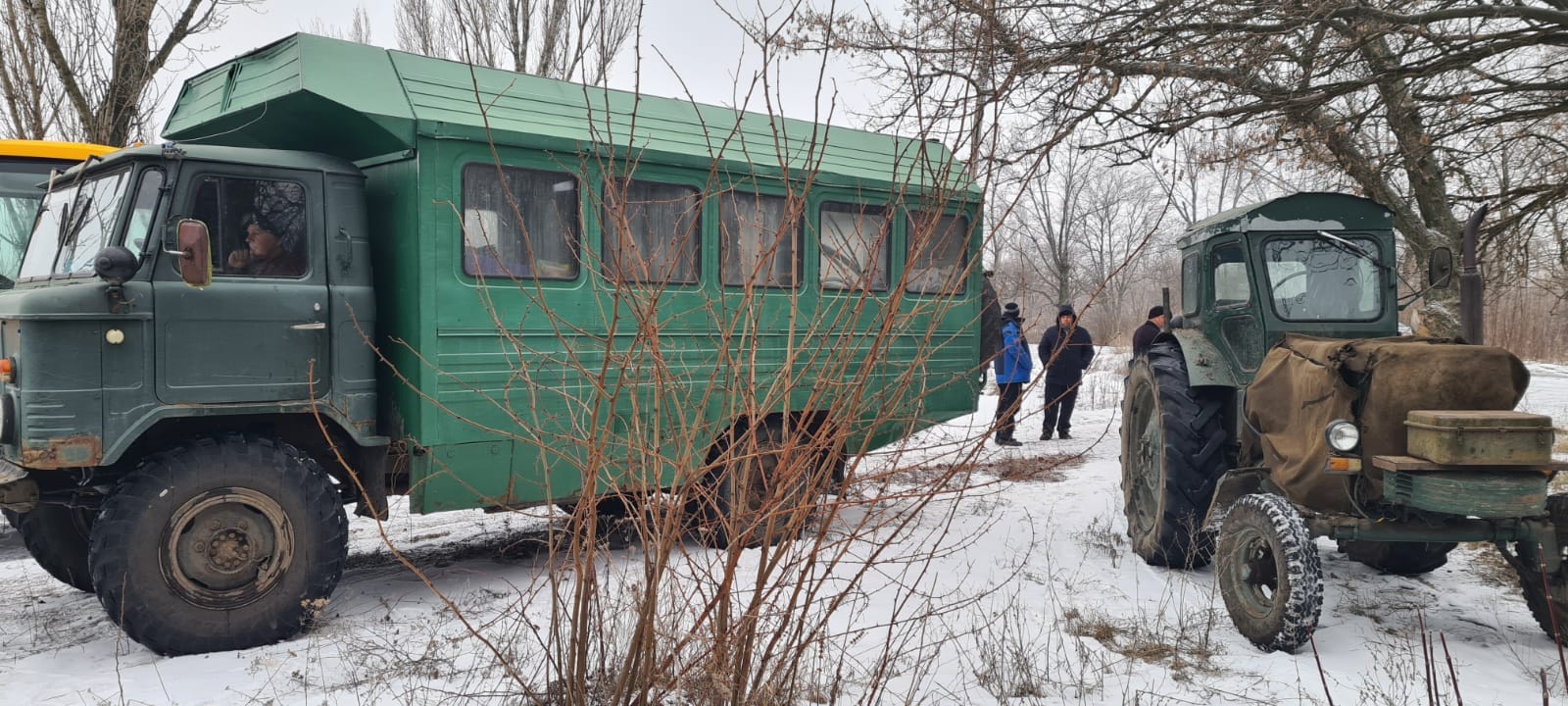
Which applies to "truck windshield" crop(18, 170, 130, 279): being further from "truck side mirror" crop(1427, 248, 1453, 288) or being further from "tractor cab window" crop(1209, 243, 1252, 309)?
"truck side mirror" crop(1427, 248, 1453, 288)

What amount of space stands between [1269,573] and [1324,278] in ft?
6.48

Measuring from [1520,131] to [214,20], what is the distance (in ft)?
43.9

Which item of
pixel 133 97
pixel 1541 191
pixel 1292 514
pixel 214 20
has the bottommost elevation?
pixel 1292 514

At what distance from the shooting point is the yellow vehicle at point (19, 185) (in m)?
7.44

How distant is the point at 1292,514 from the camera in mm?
4203

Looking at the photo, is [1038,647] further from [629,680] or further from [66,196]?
[66,196]

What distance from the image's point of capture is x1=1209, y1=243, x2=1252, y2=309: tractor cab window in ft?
18.5

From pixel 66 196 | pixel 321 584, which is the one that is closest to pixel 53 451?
pixel 321 584

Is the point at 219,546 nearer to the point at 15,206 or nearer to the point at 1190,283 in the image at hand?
the point at 15,206

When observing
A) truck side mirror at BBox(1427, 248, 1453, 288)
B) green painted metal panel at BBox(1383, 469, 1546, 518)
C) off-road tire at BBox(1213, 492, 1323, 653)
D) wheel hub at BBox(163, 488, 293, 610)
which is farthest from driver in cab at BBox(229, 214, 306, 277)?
truck side mirror at BBox(1427, 248, 1453, 288)

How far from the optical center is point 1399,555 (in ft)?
18.1

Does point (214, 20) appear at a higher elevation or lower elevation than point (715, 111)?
higher

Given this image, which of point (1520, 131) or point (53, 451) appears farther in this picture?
point (1520, 131)

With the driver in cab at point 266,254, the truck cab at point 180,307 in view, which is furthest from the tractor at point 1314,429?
the driver in cab at point 266,254
